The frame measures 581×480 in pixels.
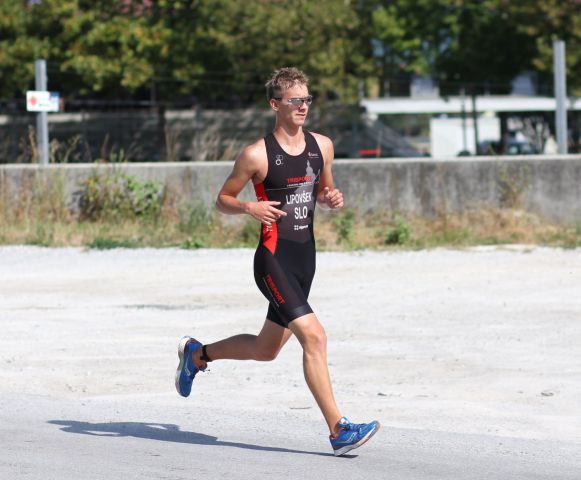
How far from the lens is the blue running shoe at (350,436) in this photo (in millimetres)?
5656

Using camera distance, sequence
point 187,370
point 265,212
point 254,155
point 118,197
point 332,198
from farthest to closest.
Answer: point 118,197 → point 187,370 → point 332,198 → point 254,155 → point 265,212

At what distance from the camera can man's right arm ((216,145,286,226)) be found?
5.81 m

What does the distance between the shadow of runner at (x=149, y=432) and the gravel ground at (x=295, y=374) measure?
2 cm

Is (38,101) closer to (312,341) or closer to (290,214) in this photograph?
(290,214)

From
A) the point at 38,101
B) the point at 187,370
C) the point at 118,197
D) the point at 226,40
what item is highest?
the point at 226,40

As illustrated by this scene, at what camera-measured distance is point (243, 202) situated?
5.95 m

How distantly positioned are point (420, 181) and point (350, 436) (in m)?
10.6

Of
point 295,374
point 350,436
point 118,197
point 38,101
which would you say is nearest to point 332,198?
point 350,436

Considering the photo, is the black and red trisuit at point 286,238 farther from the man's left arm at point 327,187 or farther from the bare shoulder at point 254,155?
the man's left arm at point 327,187

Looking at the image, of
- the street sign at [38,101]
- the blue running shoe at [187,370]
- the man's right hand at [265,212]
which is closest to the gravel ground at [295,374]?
the blue running shoe at [187,370]

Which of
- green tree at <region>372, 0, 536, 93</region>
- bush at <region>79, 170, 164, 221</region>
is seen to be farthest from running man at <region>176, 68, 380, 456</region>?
green tree at <region>372, 0, 536, 93</region>

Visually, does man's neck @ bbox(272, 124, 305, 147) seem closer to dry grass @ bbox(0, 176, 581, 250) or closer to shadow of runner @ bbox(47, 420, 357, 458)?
shadow of runner @ bbox(47, 420, 357, 458)

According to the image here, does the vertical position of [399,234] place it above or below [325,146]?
below

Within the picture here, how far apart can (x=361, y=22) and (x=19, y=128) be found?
36.2 feet
